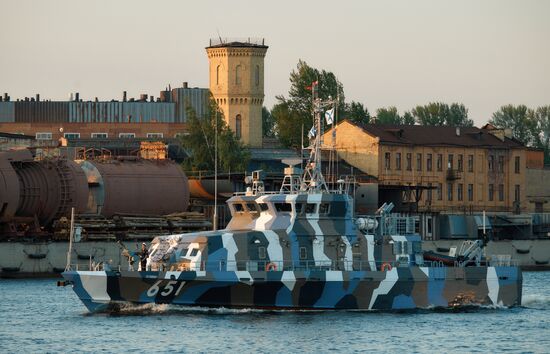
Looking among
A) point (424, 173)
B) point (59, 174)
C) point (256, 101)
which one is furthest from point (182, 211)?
point (256, 101)

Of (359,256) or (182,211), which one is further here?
(182,211)

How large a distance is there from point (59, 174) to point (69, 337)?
3961 centimetres

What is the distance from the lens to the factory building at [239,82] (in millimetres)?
132000

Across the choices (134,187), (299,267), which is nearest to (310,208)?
(299,267)

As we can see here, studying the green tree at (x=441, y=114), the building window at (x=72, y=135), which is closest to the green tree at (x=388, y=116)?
the green tree at (x=441, y=114)

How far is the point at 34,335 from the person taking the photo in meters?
54.9

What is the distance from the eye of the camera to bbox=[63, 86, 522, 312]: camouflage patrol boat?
58.0 meters

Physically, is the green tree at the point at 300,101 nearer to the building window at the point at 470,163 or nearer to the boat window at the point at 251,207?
the building window at the point at 470,163

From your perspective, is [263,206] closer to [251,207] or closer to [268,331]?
[251,207]

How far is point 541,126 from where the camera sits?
177 meters

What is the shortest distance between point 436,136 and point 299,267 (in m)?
61.9

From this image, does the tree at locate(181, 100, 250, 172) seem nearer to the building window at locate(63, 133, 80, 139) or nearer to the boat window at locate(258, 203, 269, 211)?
the building window at locate(63, 133, 80, 139)

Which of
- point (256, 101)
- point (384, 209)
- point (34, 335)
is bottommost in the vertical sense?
point (34, 335)

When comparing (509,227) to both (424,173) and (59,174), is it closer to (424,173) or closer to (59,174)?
(424,173)
